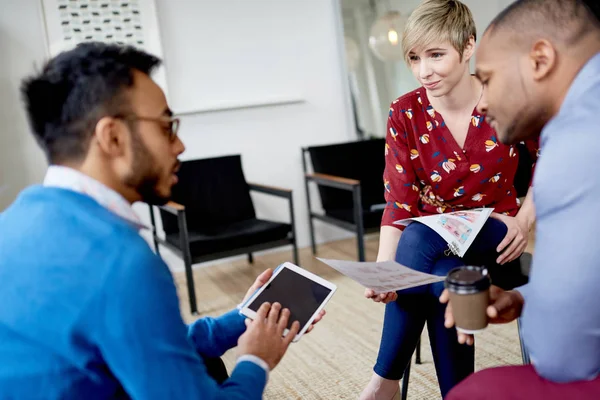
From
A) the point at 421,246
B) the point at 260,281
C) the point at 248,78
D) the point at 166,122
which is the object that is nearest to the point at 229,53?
the point at 248,78

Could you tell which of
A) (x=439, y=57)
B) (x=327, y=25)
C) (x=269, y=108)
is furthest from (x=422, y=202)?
(x=327, y=25)

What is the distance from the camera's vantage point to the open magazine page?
1.46 m

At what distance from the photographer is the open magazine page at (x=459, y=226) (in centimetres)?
146

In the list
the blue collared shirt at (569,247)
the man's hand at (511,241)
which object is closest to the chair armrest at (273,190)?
the man's hand at (511,241)

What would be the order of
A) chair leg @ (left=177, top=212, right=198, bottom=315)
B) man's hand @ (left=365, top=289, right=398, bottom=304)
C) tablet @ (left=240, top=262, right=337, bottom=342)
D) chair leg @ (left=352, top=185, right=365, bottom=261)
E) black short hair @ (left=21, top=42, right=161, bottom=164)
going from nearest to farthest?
black short hair @ (left=21, top=42, right=161, bottom=164)
tablet @ (left=240, top=262, right=337, bottom=342)
man's hand @ (left=365, top=289, right=398, bottom=304)
chair leg @ (left=177, top=212, right=198, bottom=315)
chair leg @ (left=352, top=185, right=365, bottom=261)

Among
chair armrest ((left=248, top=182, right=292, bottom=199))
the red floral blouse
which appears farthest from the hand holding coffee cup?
chair armrest ((left=248, top=182, right=292, bottom=199))

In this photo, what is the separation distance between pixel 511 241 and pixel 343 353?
993mm

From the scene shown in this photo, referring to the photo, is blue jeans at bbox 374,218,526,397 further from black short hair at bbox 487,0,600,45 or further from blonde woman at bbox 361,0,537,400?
black short hair at bbox 487,0,600,45

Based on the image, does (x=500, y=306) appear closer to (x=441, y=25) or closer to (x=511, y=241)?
(x=511, y=241)

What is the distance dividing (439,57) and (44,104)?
1125mm

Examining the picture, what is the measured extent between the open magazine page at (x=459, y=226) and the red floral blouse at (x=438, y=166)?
125 mm

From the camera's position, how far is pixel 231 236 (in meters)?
3.02

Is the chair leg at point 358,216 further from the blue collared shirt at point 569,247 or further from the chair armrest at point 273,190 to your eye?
the blue collared shirt at point 569,247

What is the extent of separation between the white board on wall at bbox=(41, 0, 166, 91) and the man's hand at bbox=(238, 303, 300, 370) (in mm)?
2668
